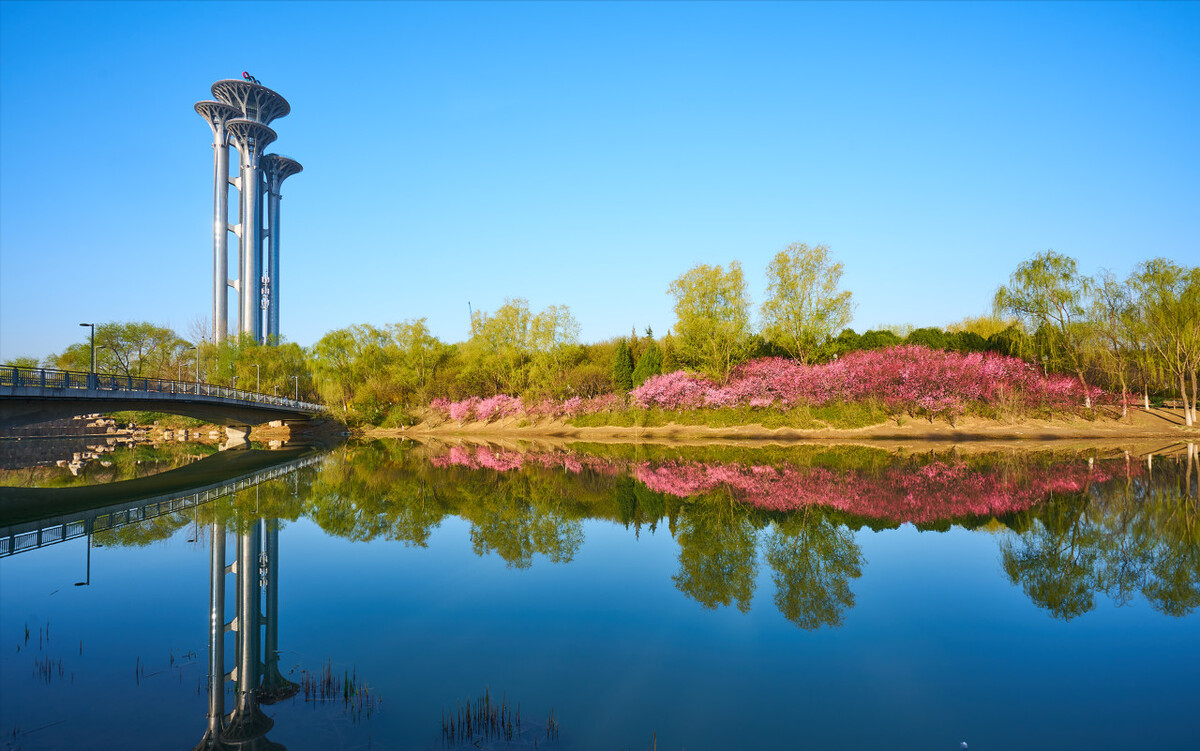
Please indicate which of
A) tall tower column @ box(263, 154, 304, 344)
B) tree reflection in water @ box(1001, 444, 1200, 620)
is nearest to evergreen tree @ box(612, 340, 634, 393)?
tree reflection in water @ box(1001, 444, 1200, 620)

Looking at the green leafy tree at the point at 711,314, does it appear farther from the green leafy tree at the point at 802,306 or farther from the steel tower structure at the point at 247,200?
the steel tower structure at the point at 247,200

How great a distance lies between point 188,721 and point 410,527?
10.4 meters

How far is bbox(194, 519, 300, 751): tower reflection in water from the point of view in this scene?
6.12 metres

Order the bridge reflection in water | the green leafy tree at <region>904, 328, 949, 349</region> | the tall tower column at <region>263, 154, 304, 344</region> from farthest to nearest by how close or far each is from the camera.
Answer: the tall tower column at <region>263, 154, 304, 344</region> → the green leafy tree at <region>904, 328, 949, 349</region> → the bridge reflection in water

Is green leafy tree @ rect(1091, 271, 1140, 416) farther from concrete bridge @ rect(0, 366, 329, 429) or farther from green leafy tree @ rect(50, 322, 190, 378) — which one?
green leafy tree @ rect(50, 322, 190, 378)

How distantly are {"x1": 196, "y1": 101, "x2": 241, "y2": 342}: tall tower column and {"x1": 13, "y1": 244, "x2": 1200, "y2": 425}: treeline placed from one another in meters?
14.9

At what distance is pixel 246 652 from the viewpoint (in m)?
8.15

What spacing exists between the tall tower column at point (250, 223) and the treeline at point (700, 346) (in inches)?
749

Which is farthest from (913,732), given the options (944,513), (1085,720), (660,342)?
(660,342)

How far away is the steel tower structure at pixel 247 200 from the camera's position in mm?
90625

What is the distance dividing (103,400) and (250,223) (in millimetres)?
72556

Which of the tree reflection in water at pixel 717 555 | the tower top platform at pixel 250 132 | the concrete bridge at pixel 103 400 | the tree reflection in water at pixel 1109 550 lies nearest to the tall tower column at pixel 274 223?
the tower top platform at pixel 250 132

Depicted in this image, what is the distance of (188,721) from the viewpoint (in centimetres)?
627

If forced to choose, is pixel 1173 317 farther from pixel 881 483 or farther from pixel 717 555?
pixel 717 555
